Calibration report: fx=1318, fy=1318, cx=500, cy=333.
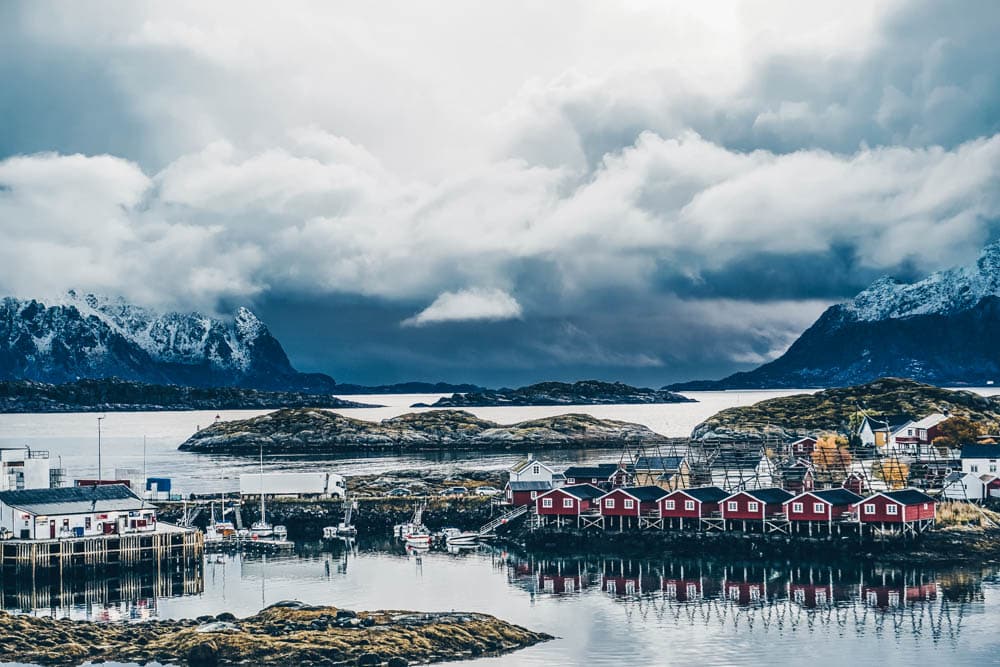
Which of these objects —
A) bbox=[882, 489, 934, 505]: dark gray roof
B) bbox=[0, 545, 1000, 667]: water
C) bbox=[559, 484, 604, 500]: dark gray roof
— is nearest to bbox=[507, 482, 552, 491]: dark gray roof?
bbox=[559, 484, 604, 500]: dark gray roof

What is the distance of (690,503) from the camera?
92.6 m

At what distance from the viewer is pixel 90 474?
15700 centimetres

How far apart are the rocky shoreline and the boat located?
3226 cm

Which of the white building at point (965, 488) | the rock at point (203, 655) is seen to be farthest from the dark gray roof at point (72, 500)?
the white building at point (965, 488)

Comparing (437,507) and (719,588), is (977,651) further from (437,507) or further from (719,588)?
(437,507)

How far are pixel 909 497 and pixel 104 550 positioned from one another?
5325 centimetres

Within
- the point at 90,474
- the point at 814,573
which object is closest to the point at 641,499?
the point at 814,573

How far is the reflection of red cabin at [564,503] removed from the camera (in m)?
97.3

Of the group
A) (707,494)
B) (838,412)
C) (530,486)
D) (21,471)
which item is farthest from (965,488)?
(838,412)

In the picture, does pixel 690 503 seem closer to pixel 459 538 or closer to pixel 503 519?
pixel 503 519

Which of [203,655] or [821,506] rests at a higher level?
[821,506]

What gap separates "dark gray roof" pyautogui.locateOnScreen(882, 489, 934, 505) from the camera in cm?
8625

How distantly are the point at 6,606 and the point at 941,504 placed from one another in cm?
6233

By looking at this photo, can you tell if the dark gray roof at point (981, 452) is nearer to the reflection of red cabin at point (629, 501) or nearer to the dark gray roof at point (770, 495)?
the dark gray roof at point (770, 495)
